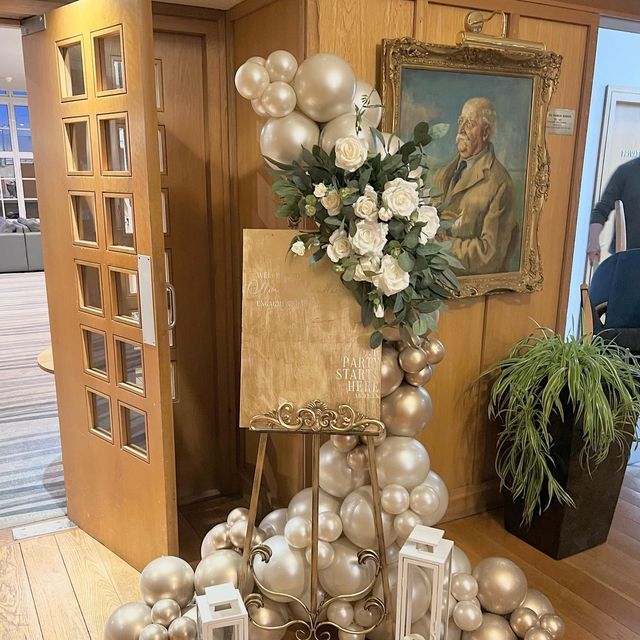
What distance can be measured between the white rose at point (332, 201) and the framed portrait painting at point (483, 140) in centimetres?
74

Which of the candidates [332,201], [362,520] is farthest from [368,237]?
[362,520]

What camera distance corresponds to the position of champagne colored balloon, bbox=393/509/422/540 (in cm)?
212

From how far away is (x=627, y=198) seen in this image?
461 cm

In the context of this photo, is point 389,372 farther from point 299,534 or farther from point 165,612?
point 165,612

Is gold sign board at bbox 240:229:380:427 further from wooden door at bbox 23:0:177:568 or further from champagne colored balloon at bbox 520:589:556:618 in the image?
champagne colored balloon at bbox 520:589:556:618

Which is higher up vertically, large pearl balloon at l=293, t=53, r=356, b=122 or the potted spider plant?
large pearl balloon at l=293, t=53, r=356, b=122

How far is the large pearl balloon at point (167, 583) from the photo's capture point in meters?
2.18

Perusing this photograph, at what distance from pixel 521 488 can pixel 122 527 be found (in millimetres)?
1675

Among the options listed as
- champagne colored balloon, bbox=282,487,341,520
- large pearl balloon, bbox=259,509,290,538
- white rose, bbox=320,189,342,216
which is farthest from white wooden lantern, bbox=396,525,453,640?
white rose, bbox=320,189,342,216

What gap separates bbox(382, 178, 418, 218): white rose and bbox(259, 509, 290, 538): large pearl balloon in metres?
1.23

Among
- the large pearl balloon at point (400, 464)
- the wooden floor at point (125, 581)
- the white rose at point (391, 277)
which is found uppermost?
the white rose at point (391, 277)

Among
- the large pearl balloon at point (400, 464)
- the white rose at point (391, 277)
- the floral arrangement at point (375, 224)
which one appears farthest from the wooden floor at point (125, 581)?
the white rose at point (391, 277)

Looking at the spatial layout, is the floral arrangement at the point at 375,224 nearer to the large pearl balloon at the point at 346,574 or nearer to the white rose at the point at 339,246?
the white rose at the point at 339,246

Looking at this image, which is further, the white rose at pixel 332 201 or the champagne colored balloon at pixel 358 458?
the champagne colored balloon at pixel 358 458
